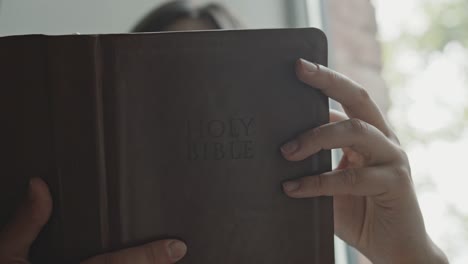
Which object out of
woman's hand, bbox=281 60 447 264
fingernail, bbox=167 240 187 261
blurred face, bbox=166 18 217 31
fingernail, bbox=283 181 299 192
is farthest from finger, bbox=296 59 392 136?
blurred face, bbox=166 18 217 31

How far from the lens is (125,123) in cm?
55

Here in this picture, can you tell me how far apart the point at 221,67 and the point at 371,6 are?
0.94 metres

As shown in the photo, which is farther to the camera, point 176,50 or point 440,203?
point 440,203

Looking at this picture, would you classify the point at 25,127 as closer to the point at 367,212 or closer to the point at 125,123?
the point at 125,123

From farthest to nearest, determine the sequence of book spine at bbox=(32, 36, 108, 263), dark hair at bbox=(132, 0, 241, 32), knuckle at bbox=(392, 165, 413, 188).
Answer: dark hair at bbox=(132, 0, 241, 32) → knuckle at bbox=(392, 165, 413, 188) → book spine at bbox=(32, 36, 108, 263)

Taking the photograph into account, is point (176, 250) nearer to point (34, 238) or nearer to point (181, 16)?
point (34, 238)

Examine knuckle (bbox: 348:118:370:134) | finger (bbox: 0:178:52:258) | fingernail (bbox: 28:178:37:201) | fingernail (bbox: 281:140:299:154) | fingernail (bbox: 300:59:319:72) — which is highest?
fingernail (bbox: 300:59:319:72)

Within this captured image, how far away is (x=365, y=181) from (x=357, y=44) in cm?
88

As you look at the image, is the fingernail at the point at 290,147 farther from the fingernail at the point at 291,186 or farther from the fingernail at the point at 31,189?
the fingernail at the point at 31,189

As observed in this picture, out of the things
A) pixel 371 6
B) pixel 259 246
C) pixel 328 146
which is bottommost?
pixel 259 246

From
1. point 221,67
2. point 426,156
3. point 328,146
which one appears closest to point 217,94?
point 221,67

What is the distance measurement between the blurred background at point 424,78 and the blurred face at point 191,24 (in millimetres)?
74

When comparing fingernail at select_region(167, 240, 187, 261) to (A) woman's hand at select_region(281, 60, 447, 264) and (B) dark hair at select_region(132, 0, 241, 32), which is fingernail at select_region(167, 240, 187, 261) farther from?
(B) dark hair at select_region(132, 0, 241, 32)

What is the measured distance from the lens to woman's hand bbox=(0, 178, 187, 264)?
55 cm
